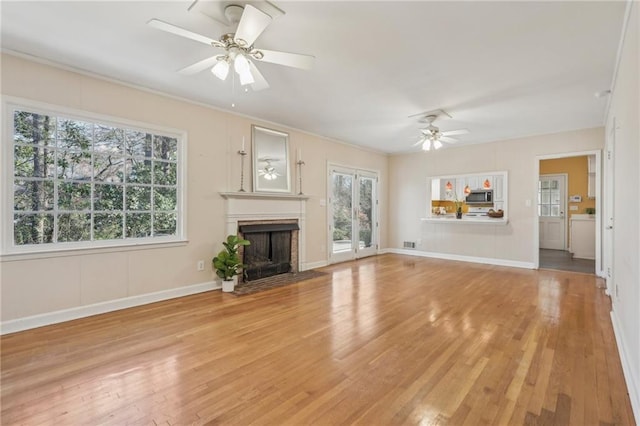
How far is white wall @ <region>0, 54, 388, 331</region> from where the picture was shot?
2.97 meters

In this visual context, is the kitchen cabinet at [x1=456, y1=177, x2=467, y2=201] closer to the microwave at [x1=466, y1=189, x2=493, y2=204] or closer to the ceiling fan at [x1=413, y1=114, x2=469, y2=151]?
the microwave at [x1=466, y1=189, x2=493, y2=204]

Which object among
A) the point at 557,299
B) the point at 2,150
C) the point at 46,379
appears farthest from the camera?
the point at 557,299

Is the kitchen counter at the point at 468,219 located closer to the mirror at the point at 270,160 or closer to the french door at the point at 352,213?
the french door at the point at 352,213

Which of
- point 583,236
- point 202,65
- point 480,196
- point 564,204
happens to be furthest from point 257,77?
point 564,204

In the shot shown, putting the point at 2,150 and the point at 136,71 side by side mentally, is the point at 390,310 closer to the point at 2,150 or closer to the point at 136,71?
the point at 136,71

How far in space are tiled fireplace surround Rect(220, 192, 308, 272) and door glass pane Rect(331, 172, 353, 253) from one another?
1034 millimetres

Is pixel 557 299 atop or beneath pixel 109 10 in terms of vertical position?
beneath

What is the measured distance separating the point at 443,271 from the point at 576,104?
3193 millimetres

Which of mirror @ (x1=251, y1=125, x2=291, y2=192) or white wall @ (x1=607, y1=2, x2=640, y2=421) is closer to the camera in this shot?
white wall @ (x1=607, y1=2, x2=640, y2=421)

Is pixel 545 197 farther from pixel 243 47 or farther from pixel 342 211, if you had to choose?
pixel 243 47

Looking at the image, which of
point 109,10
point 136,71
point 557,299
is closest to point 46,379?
point 109,10

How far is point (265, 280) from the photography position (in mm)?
4859

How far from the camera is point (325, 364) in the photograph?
2.30 metres

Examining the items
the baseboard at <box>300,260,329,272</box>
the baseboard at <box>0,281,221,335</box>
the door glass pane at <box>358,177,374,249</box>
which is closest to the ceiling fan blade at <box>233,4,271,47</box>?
the baseboard at <box>0,281,221,335</box>
